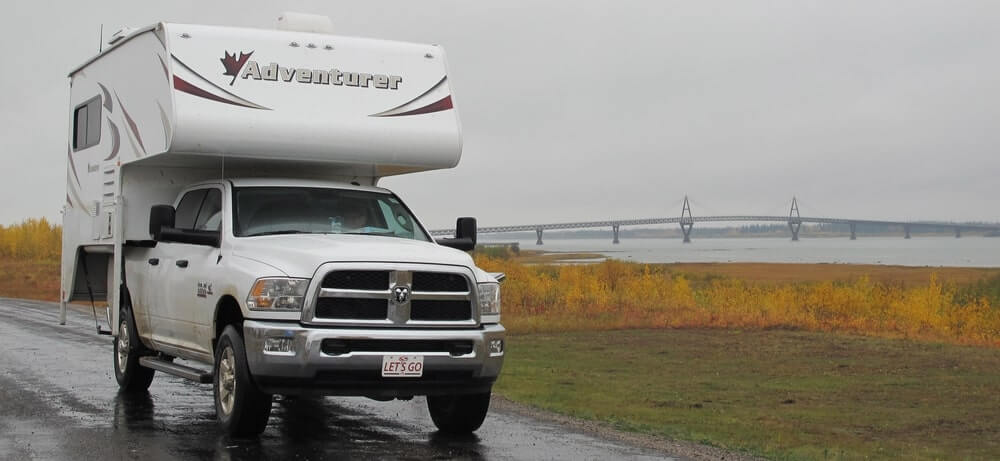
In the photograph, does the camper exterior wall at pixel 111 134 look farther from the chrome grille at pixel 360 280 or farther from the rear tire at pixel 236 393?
the chrome grille at pixel 360 280

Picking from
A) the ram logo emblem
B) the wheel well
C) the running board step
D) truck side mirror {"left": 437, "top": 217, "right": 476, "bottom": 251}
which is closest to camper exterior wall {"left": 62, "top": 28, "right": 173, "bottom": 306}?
the running board step

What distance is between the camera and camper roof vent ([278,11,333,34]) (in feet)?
37.4

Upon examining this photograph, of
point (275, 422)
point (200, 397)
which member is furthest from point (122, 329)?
point (275, 422)

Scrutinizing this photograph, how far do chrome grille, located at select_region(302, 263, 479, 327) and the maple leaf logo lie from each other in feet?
8.36

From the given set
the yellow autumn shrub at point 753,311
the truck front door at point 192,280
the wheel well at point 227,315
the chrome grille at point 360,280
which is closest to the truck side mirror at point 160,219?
the truck front door at point 192,280

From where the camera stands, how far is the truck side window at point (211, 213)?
34.4 feet

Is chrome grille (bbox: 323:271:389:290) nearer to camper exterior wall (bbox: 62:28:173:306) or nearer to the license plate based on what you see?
the license plate

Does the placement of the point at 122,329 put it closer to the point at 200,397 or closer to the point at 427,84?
the point at 200,397

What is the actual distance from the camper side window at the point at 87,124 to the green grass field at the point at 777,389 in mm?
5664

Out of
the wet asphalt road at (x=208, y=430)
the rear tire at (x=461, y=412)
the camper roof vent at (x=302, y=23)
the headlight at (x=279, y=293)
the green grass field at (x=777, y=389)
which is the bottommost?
the green grass field at (x=777, y=389)

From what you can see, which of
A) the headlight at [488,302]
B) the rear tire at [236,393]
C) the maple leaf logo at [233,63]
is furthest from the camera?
the maple leaf logo at [233,63]

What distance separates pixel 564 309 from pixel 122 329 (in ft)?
56.8

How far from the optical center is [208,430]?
32.2ft

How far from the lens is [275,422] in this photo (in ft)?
34.3
